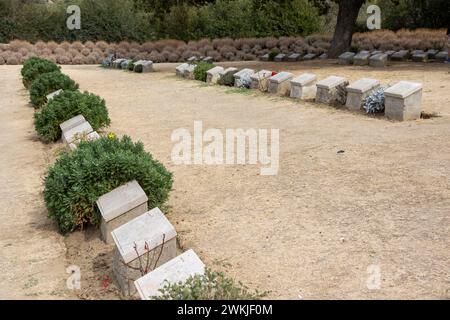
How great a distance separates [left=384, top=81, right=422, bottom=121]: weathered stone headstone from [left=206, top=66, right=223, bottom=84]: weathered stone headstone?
22.9 ft

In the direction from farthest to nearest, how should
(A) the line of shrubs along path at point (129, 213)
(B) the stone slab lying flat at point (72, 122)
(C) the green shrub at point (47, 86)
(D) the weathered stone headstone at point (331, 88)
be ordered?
A: 1. (C) the green shrub at point (47, 86)
2. (D) the weathered stone headstone at point (331, 88)
3. (B) the stone slab lying flat at point (72, 122)
4. (A) the line of shrubs along path at point (129, 213)

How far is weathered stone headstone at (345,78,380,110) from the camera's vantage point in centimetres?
957

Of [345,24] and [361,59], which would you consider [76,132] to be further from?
[345,24]

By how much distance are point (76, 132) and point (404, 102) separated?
5.10m

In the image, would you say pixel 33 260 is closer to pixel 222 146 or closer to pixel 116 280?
pixel 116 280

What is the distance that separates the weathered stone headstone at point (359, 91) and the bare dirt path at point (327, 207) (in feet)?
1.13

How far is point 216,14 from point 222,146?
2311 cm

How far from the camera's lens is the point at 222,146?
25.3ft

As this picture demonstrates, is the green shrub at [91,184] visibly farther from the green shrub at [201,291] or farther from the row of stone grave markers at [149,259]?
the green shrub at [201,291]

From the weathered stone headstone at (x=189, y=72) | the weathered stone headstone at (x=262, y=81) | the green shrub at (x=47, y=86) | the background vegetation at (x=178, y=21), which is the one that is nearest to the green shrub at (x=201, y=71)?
the weathered stone headstone at (x=189, y=72)

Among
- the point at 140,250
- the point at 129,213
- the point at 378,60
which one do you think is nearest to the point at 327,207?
the point at 129,213

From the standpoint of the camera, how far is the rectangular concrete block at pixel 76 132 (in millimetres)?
7828
